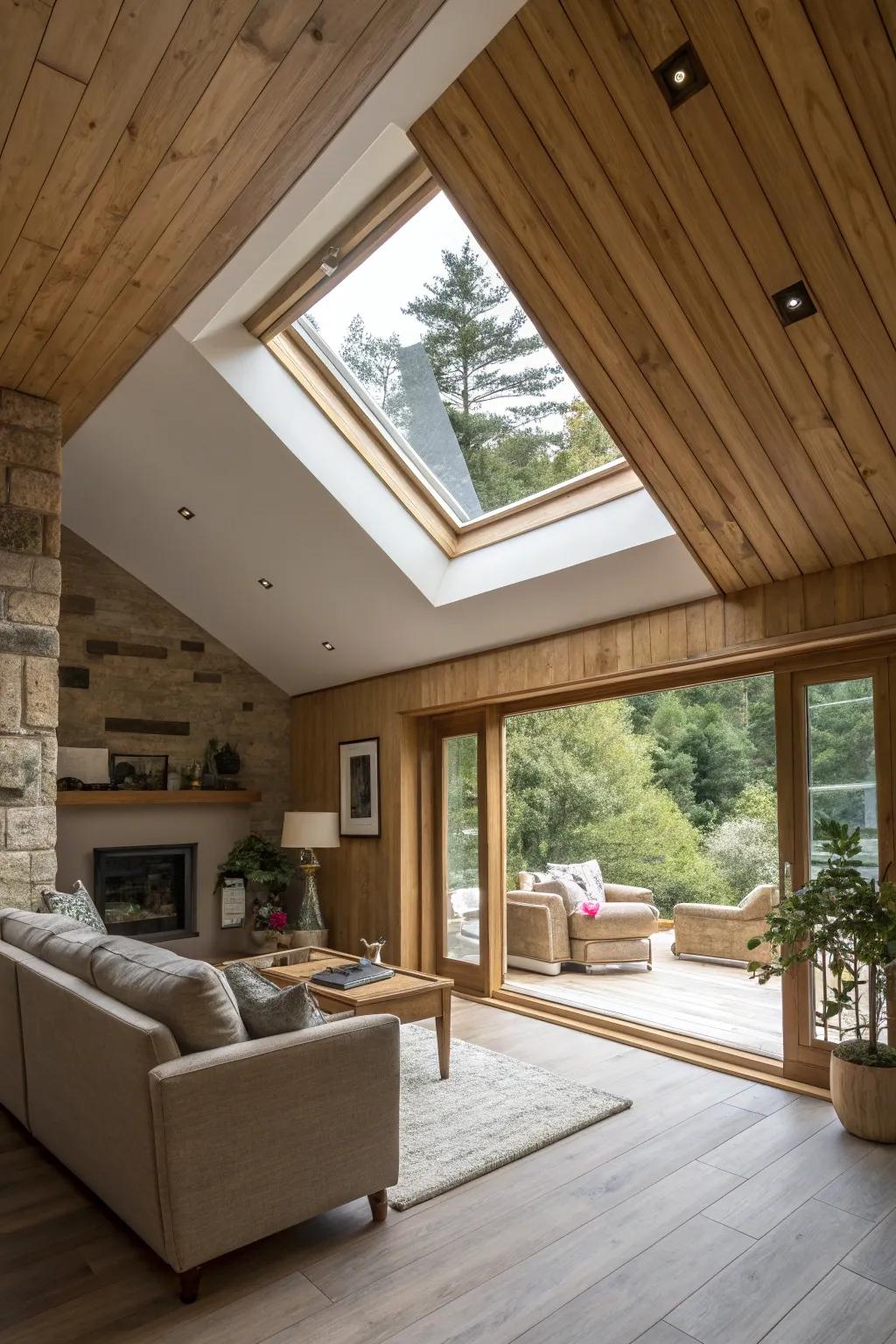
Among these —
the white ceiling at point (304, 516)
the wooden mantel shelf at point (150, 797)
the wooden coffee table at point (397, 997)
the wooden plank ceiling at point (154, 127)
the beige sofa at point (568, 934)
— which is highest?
the wooden plank ceiling at point (154, 127)

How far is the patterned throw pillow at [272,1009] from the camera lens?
269 cm

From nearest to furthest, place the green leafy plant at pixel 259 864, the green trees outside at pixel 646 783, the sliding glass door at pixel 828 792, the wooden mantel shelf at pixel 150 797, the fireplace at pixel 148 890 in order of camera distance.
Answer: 1. the sliding glass door at pixel 828 792
2. the wooden mantel shelf at pixel 150 797
3. the fireplace at pixel 148 890
4. the green leafy plant at pixel 259 864
5. the green trees outside at pixel 646 783

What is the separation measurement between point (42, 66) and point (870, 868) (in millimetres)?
4246

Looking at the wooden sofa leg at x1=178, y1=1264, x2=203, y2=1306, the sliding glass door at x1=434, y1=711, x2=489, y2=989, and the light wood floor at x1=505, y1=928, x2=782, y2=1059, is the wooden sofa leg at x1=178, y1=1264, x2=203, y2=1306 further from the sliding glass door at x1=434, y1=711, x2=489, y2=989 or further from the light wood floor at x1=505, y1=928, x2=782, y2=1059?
the sliding glass door at x1=434, y1=711, x2=489, y2=989

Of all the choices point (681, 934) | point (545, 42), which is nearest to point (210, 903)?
point (681, 934)

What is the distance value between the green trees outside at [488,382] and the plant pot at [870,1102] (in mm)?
2930

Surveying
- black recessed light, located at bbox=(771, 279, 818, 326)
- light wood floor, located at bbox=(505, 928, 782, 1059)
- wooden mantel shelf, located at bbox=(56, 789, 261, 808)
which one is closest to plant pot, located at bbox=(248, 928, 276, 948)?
wooden mantel shelf, located at bbox=(56, 789, 261, 808)

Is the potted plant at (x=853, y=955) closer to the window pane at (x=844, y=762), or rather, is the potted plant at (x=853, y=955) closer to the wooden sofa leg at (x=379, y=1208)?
the window pane at (x=844, y=762)

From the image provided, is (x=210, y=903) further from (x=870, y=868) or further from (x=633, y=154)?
(x=633, y=154)

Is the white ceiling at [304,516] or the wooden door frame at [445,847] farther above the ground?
the white ceiling at [304,516]

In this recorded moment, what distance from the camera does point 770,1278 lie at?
8.20ft

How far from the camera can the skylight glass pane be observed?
4168 millimetres

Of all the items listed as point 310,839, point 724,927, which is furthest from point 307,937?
point 724,927

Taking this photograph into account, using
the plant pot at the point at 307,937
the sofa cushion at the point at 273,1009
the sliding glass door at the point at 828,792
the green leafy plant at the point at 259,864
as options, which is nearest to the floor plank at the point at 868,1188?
the sliding glass door at the point at 828,792
